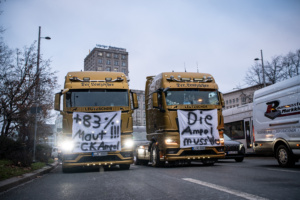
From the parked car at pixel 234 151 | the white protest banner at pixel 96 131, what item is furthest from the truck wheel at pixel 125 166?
the parked car at pixel 234 151

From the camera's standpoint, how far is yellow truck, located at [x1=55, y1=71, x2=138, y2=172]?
A: 1181 cm

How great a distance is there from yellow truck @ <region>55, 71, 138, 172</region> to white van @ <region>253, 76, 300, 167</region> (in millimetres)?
4991

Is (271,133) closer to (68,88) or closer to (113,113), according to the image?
(113,113)

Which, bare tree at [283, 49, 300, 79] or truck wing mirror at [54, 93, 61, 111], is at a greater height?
bare tree at [283, 49, 300, 79]

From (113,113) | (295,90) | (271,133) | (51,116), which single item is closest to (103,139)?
(113,113)

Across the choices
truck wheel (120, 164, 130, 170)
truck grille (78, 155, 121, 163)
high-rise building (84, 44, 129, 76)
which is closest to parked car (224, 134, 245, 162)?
truck wheel (120, 164, 130, 170)

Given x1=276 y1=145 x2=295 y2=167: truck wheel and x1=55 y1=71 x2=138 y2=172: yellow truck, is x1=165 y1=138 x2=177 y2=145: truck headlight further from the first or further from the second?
x1=276 y1=145 x2=295 y2=167: truck wheel

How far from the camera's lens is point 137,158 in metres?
16.7

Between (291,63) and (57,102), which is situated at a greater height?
(291,63)

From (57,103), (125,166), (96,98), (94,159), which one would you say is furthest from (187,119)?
(57,103)

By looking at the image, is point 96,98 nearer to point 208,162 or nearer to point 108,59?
point 208,162

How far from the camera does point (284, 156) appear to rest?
10875 millimetres

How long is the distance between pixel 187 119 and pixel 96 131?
3645mm

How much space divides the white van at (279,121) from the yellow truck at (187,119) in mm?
1527
